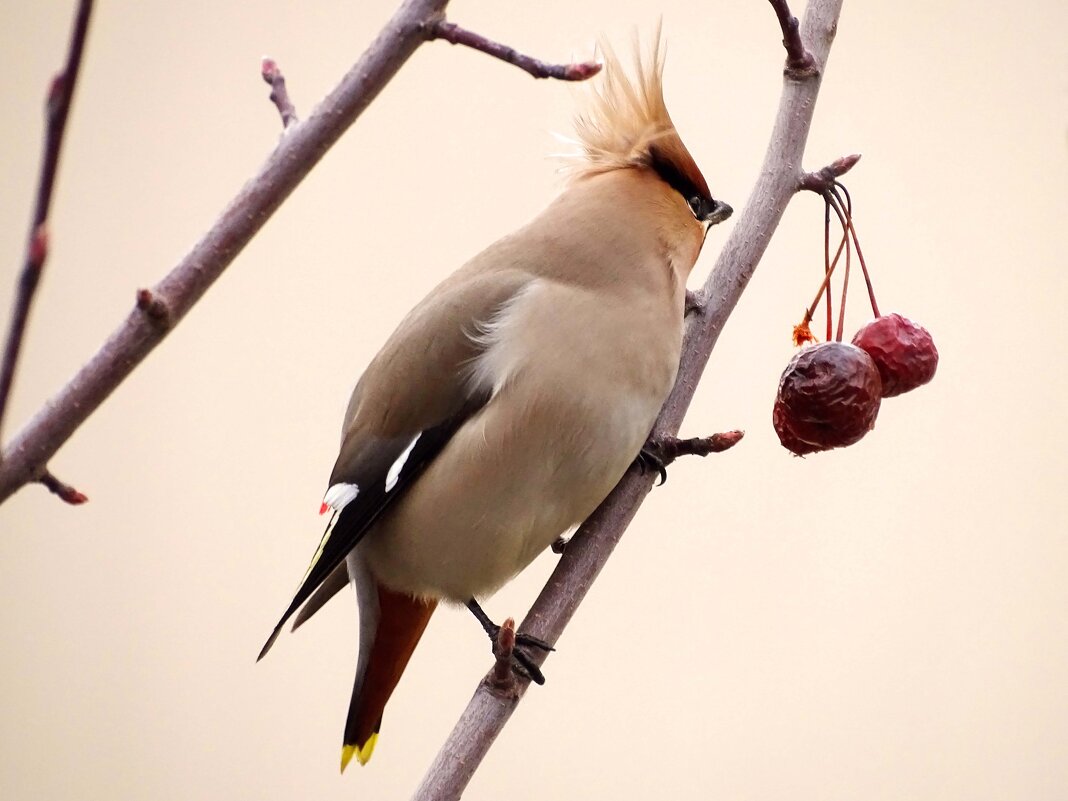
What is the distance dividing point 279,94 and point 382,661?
99 centimetres

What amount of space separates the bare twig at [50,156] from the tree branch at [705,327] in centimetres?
93

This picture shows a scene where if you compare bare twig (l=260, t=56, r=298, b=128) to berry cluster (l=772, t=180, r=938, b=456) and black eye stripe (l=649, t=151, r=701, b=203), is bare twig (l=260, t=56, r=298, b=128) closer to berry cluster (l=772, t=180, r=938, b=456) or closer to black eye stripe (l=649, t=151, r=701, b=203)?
berry cluster (l=772, t=180, r=938, b=456)

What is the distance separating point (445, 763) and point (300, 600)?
17.9 inches

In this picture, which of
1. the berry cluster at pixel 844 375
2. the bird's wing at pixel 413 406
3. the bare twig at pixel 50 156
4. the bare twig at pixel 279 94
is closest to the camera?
the bare twig at pixel 50 156

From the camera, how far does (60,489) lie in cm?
101

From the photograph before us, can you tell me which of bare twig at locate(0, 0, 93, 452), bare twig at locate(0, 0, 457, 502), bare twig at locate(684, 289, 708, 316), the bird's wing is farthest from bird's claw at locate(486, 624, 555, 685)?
bare twig at locate(0, 0, 93, 452)

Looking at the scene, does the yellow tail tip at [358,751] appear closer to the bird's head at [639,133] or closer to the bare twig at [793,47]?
the bird's head at [639,133]

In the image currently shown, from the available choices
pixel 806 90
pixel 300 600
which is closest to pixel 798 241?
pixel 806 90

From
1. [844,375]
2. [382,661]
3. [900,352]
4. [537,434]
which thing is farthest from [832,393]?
[382,661]

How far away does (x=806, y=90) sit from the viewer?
1620 millimetres

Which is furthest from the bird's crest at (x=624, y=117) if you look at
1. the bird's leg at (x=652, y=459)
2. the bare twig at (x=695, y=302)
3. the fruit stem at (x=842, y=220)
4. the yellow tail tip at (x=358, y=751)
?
the yellow tail tip at (x=358, y=751)

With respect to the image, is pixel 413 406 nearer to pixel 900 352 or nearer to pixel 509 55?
pixel 900 352

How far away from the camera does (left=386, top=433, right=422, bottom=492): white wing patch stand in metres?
1.80

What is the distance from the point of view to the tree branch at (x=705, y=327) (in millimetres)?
1546
